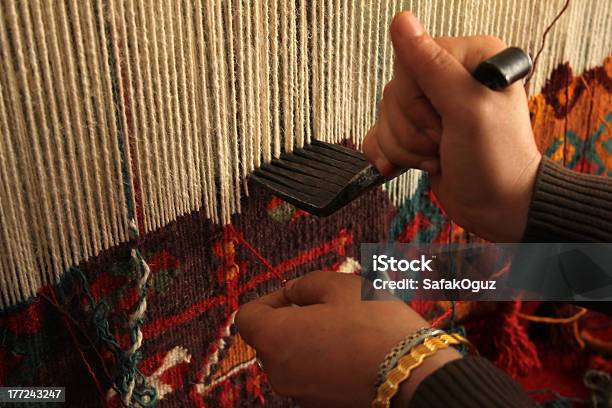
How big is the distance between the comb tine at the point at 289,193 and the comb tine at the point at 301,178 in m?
0.02

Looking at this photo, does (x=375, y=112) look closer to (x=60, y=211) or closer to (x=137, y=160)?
(x=137, y=160)

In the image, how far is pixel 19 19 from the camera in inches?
24.4

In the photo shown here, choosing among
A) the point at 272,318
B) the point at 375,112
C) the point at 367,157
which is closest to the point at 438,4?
the point at 375,112

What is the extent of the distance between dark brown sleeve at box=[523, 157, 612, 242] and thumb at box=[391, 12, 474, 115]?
19 cm

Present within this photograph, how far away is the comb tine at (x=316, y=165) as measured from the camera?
0.81 meters

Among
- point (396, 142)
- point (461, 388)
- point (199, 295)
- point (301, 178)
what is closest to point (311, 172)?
point (301, 178)

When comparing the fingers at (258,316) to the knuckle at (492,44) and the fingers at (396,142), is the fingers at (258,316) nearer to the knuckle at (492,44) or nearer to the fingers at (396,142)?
the fingers at (396,142)

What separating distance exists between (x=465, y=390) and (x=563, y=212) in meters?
0.29

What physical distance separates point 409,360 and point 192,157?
1.26ft

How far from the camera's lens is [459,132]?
673mm

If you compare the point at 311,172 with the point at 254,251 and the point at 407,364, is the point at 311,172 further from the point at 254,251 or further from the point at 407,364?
the point at 407,364

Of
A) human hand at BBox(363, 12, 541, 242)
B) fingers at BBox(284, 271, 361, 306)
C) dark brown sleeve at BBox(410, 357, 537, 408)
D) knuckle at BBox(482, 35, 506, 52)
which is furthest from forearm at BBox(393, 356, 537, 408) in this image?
knuckle at BBox(482, 35, 506, 52)

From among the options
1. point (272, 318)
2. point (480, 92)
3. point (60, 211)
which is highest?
point (480, 92)

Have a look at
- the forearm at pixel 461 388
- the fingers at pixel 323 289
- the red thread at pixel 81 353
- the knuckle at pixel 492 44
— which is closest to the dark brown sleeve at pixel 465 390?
the forearm at pixel 461 388
